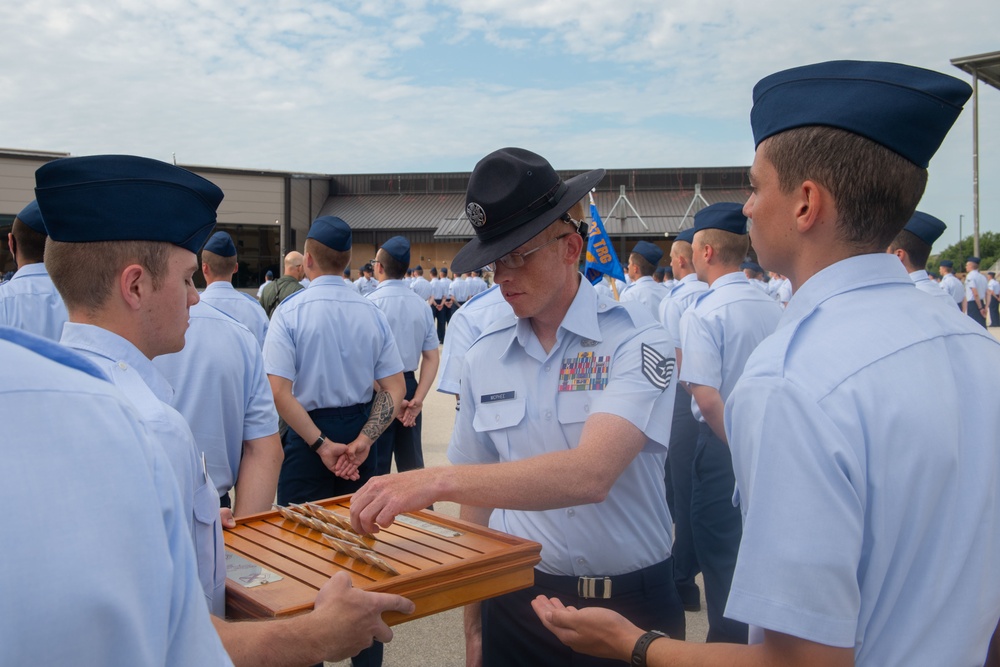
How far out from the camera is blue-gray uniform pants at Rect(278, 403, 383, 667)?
4938 millimetres

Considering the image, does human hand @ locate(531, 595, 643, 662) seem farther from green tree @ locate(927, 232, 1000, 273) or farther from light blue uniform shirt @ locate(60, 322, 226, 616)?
green tree @ locate(927, 232, 1000, 273)

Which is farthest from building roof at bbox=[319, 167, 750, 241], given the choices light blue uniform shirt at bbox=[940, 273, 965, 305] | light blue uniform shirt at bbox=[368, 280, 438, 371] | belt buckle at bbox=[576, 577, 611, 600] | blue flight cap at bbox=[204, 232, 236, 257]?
belt buckle at bbox=[576, 577, 611, 600]

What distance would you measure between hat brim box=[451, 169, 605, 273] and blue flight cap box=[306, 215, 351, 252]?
9.95ft

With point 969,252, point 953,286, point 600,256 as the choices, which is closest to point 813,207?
A: point 600,256

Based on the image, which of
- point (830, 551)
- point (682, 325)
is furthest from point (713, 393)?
point (830, 551)

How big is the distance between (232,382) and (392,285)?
4334 millimetres

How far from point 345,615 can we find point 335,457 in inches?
128

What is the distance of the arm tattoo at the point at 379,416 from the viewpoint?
5035mm

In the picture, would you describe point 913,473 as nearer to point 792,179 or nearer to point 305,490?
point 792,179

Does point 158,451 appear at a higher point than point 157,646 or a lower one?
higher

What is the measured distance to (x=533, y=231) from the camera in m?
2.30

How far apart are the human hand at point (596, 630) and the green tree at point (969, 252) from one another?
55760 millimetres

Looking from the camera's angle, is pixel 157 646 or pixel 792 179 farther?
pixel 792 179

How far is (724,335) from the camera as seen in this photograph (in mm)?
4656
